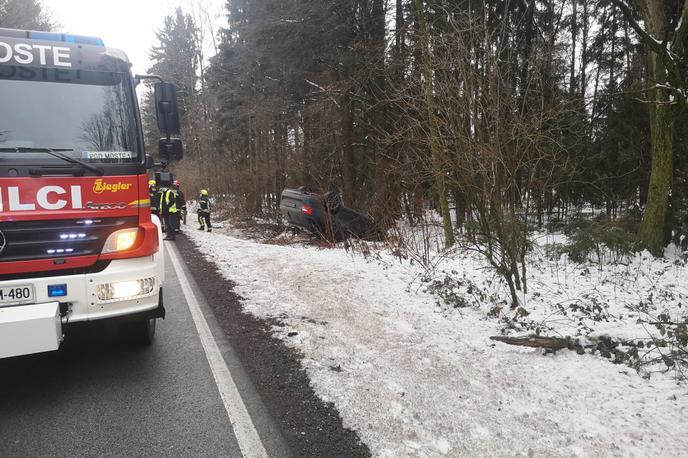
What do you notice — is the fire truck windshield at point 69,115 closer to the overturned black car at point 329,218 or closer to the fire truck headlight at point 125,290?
the fire truck headlight at point 125,290

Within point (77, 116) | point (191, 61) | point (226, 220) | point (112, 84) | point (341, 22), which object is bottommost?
point (226, 220)

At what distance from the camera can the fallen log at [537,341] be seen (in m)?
4.30

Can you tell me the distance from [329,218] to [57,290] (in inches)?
317

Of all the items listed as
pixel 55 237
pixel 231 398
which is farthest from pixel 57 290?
pixel 231 398

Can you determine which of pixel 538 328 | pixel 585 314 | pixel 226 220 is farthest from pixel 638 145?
pixel 226 220

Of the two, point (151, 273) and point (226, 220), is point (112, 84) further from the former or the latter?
point (226, 220)

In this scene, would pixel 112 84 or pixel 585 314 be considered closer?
pixel 112 84

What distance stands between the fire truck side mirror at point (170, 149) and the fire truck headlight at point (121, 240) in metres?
1.29

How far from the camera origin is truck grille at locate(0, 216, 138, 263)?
125 inches

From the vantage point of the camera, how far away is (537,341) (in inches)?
174

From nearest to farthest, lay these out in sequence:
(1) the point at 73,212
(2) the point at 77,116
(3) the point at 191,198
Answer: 1. (1) the point at 73,212
2. (2) the point at 77,116
3. (3) the point at 191,198

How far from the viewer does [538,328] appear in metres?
4.65

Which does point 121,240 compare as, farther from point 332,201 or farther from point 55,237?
point 332,201

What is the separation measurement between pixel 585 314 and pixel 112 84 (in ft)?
19.1
